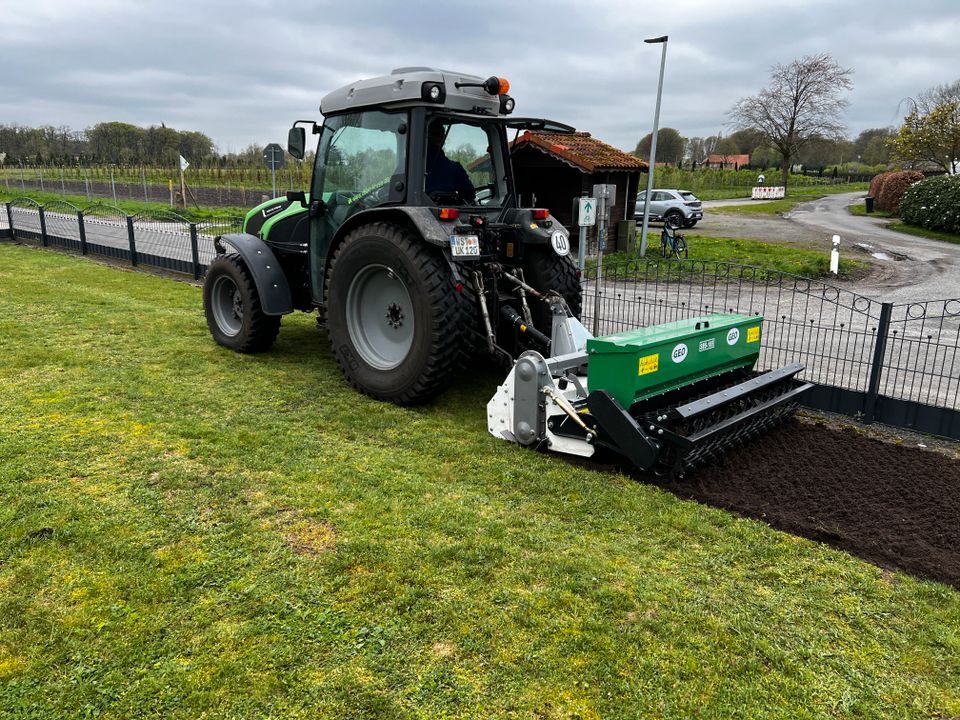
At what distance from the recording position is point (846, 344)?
6.24 metres

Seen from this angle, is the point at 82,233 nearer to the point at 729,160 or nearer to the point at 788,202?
the point at 788,202

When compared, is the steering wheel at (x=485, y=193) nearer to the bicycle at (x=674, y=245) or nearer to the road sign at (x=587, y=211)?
the road sign at (x=587, y=211)

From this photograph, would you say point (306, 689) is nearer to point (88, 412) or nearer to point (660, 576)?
point (660, 576)

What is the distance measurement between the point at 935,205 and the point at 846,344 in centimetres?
2058

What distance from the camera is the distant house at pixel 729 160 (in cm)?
7131

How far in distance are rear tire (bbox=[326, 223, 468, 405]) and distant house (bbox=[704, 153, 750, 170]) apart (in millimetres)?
71656

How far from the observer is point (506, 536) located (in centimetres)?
355

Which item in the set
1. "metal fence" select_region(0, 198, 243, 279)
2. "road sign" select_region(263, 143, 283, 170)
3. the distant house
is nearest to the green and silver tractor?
"metal fence" select_region(0, 198, 243, 279)

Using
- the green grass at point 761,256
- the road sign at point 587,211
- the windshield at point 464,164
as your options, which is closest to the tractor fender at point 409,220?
the windshield at point 464,164

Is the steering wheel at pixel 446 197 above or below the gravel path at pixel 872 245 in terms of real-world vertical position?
above

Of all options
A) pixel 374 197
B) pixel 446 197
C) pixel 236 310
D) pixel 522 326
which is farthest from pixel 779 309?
pixel 236 310

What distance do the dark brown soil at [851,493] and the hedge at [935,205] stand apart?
21.4m

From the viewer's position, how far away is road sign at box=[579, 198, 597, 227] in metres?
6.81

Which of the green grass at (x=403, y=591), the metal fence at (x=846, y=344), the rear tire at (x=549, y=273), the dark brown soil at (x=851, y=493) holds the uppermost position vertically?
the rear tire at (x=549, y=273)
